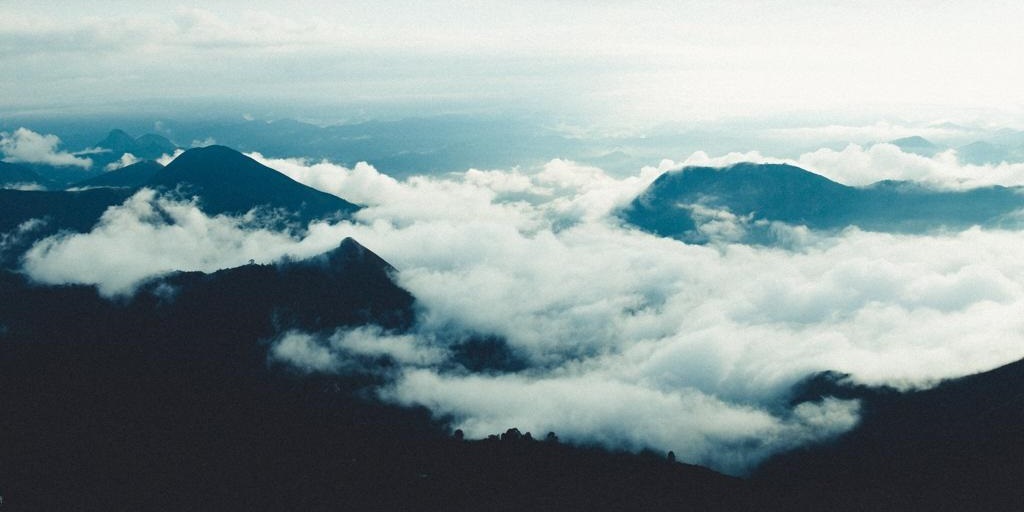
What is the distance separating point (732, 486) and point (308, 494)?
83.2m

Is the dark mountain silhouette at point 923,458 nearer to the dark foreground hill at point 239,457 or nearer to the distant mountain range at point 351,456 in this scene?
the distant mountain range at point 351,456

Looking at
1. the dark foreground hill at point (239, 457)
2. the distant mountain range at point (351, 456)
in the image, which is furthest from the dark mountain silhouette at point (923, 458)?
the dark foreground hill at point (239, 457)

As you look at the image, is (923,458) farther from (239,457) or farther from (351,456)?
(239,457)

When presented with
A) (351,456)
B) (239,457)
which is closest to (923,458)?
(351,456)

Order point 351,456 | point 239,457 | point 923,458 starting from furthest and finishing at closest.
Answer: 1. point 923,458
2. point 351,456
3. point 239,457

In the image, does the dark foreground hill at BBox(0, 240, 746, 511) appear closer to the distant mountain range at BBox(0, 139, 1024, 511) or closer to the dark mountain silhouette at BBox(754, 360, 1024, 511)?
the distant mountain range at BBox(0, 139, 1024, 511)

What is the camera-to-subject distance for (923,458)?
158 meters

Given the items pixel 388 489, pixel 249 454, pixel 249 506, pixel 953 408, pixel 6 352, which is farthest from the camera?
pixel 953 408

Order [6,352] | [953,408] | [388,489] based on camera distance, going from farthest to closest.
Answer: [953,408] < [6,352] < [388,489]

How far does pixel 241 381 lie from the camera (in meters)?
183

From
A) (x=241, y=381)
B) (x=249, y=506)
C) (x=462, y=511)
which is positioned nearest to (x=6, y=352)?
(x=241, y=381)

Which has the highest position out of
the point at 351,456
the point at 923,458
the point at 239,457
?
the point at 239,457

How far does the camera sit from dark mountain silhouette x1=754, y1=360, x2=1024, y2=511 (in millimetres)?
133375

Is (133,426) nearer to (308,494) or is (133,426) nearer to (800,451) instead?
(308,494)
